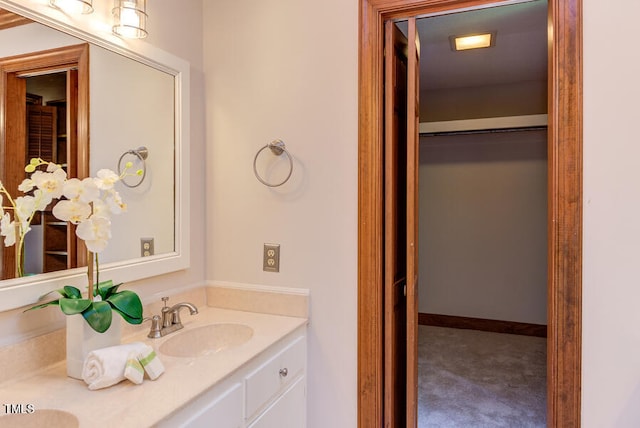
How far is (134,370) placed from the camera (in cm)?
116

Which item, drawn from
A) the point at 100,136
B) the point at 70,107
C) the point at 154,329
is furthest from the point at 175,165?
the point at 154,329

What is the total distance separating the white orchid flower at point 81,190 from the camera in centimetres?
121

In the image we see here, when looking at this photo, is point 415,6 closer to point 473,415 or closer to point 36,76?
point 36,76

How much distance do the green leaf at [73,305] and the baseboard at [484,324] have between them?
3875mm

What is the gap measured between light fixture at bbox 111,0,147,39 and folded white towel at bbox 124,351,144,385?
117 centimetres

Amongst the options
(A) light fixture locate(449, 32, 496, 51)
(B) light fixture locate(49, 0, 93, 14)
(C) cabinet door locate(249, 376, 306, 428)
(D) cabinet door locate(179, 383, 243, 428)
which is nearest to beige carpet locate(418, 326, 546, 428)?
(C) cabinet door locate(249, 376, 306, 428)

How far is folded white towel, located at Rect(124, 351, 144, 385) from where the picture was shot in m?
1.16

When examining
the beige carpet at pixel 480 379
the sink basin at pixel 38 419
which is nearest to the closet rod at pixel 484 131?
the beige carpet at pixel 480 379

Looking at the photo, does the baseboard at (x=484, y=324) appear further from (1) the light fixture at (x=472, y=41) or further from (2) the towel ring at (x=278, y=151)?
(2) the towel ring at (x=278, y=151)

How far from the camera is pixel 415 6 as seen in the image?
5.44 ft

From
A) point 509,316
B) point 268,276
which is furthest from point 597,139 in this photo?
point 509,316

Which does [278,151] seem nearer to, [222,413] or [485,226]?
[222,413]

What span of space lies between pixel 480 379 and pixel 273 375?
2199 millimetres

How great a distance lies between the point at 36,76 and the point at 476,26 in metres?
2.40
